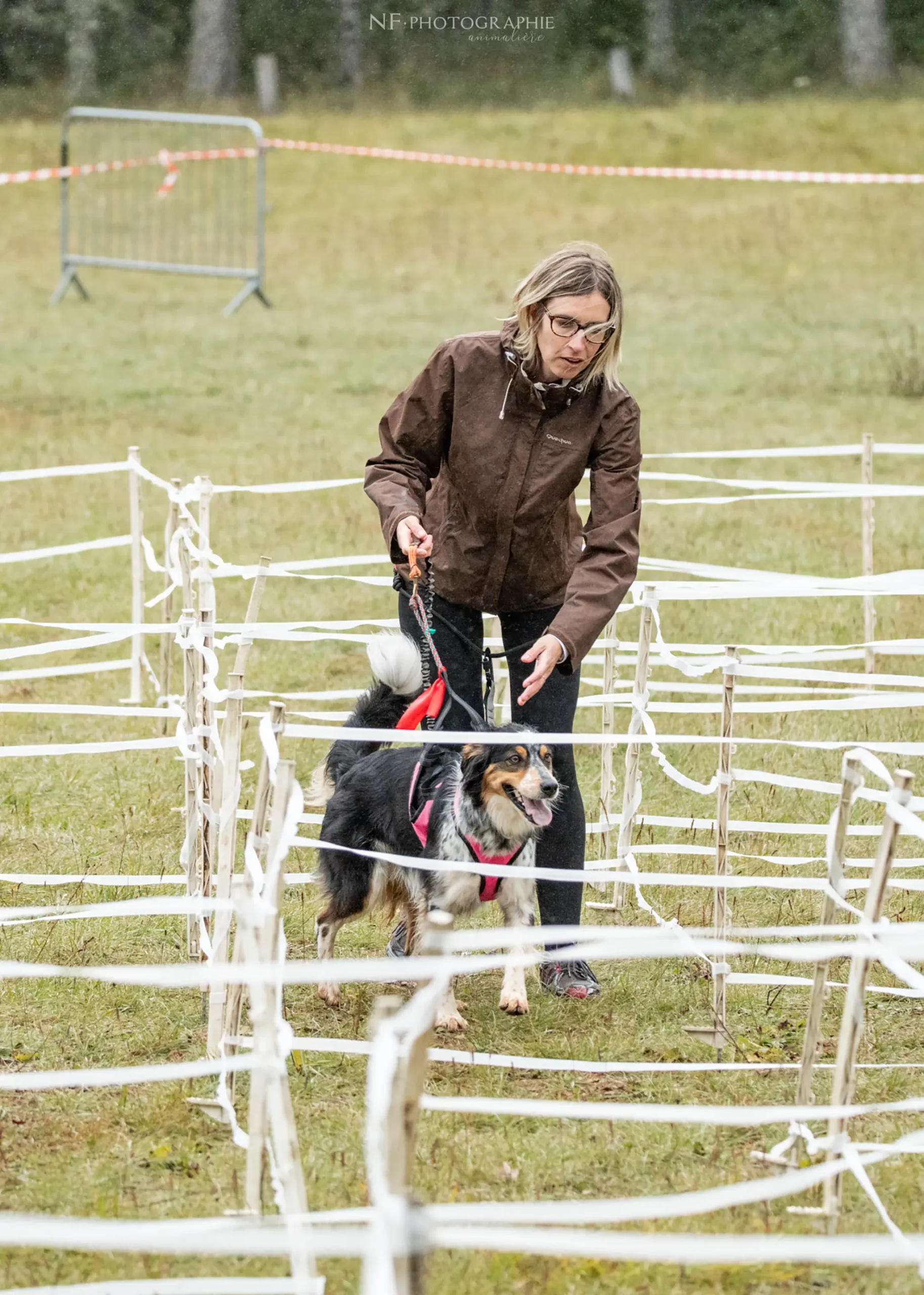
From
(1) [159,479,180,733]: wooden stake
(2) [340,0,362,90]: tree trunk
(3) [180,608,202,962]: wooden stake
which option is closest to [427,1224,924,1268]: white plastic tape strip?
(3) [180,608,202,962]: wooden stake

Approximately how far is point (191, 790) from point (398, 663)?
0.91 m

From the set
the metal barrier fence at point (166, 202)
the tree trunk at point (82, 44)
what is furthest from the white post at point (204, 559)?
the tree trunk at point (82, 44)

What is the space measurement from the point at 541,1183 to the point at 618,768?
355 cm

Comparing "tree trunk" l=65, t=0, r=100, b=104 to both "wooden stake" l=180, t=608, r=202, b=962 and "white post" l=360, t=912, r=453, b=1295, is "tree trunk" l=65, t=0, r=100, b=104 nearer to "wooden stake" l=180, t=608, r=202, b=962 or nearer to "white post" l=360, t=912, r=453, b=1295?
"wooden stake" l=180, t=608, r=202, b=962

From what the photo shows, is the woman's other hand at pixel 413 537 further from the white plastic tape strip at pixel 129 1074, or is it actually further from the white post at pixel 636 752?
the white plastic tape strip at pixel 129 1074

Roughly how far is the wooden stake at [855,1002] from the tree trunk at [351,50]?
2983 cm

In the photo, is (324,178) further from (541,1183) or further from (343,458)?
(541,1183)

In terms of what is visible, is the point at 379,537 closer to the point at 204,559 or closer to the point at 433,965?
the point at 204,559

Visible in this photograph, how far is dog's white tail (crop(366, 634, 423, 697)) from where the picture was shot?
4641mm

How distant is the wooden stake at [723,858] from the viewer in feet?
14.0

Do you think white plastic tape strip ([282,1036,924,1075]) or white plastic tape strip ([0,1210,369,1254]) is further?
white plastic tape strip ([282,1036,924,1075])

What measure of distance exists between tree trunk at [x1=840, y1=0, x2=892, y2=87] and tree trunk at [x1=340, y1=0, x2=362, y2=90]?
899cm

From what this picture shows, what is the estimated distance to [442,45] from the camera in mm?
31297

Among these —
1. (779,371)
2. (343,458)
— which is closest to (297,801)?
(343,458)
